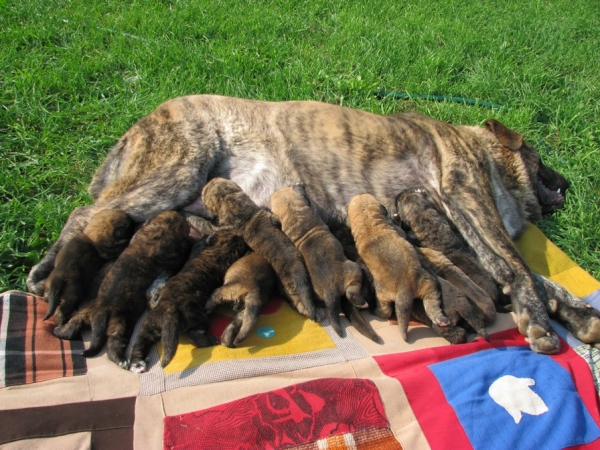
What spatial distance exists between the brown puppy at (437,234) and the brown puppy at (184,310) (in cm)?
142

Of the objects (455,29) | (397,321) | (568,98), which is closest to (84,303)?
(397,321)

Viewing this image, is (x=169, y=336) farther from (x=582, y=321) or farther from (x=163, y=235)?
(x=582, y=321)

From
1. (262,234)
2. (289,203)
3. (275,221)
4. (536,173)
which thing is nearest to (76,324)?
(262,234)

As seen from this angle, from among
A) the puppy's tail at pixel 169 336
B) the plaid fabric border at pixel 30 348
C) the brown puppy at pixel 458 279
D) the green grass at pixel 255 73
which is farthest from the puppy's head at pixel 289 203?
Result: the green grass at pixel 255 73

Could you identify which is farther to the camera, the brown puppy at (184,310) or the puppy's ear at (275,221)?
the puppy's ear at (275,221)

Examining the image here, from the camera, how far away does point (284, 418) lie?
7.46 feet

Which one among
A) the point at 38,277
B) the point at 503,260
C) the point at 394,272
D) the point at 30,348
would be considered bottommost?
the point at 38,277

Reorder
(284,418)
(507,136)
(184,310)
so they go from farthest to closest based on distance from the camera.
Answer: (507,136), (184,310), (284,418)

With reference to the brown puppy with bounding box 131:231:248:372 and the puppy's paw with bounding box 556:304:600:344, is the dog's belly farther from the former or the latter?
the puppy's paw with bounding box 556:304:600:344

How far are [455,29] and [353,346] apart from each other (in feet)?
18.6

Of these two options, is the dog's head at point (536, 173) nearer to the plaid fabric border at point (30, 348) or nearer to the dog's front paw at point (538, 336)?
the dog's front paw at point (538, 336)

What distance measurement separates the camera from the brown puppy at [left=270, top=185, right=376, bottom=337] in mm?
2855

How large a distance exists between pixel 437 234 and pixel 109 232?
7.37 feet

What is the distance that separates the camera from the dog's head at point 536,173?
4418 mm
